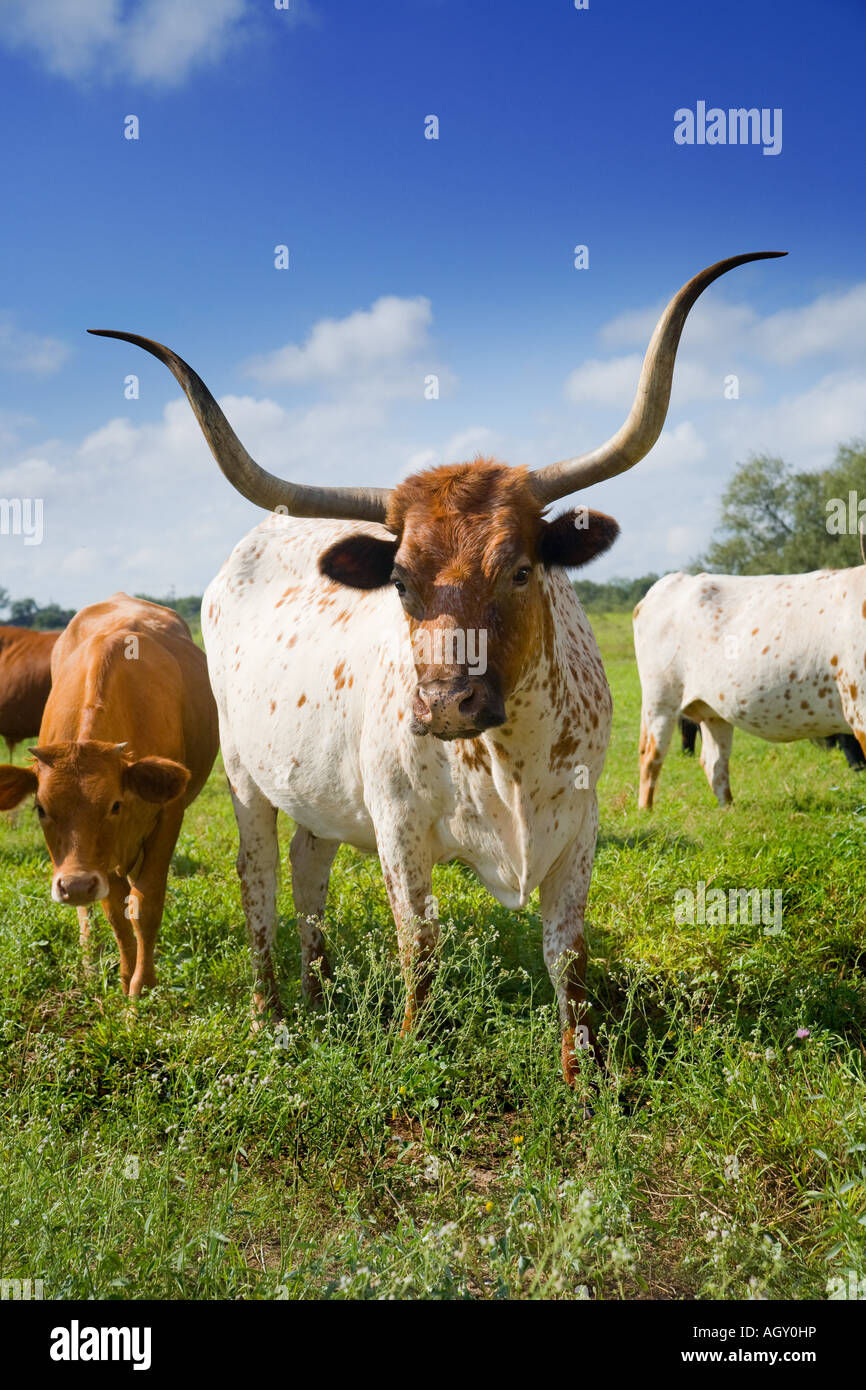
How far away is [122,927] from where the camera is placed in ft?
16.3

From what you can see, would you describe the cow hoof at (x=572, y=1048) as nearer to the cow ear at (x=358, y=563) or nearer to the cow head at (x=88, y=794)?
the cow ear at (x=358, y=563)

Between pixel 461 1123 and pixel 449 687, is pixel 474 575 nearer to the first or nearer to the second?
pixel 449 687

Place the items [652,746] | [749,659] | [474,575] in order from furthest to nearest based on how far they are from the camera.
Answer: [652,746] → [749,659] → [474,575]

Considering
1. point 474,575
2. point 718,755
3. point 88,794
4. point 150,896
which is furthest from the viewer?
point 718,755

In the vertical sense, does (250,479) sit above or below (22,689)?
above

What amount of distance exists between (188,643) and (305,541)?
152 centimetres

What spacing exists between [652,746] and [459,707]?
21.9 ft

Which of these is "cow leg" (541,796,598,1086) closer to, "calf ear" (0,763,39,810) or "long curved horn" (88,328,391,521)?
"long curved horn" (88,328,391,521)

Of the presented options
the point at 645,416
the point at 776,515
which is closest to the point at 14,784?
the point at 645,416

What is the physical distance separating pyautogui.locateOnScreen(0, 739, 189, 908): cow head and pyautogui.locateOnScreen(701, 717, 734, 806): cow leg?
589cm

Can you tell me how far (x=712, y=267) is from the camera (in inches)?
120

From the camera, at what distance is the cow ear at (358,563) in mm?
3816

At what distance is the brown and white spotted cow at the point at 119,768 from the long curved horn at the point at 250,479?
1.50m

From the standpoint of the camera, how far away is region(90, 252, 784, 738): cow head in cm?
305
